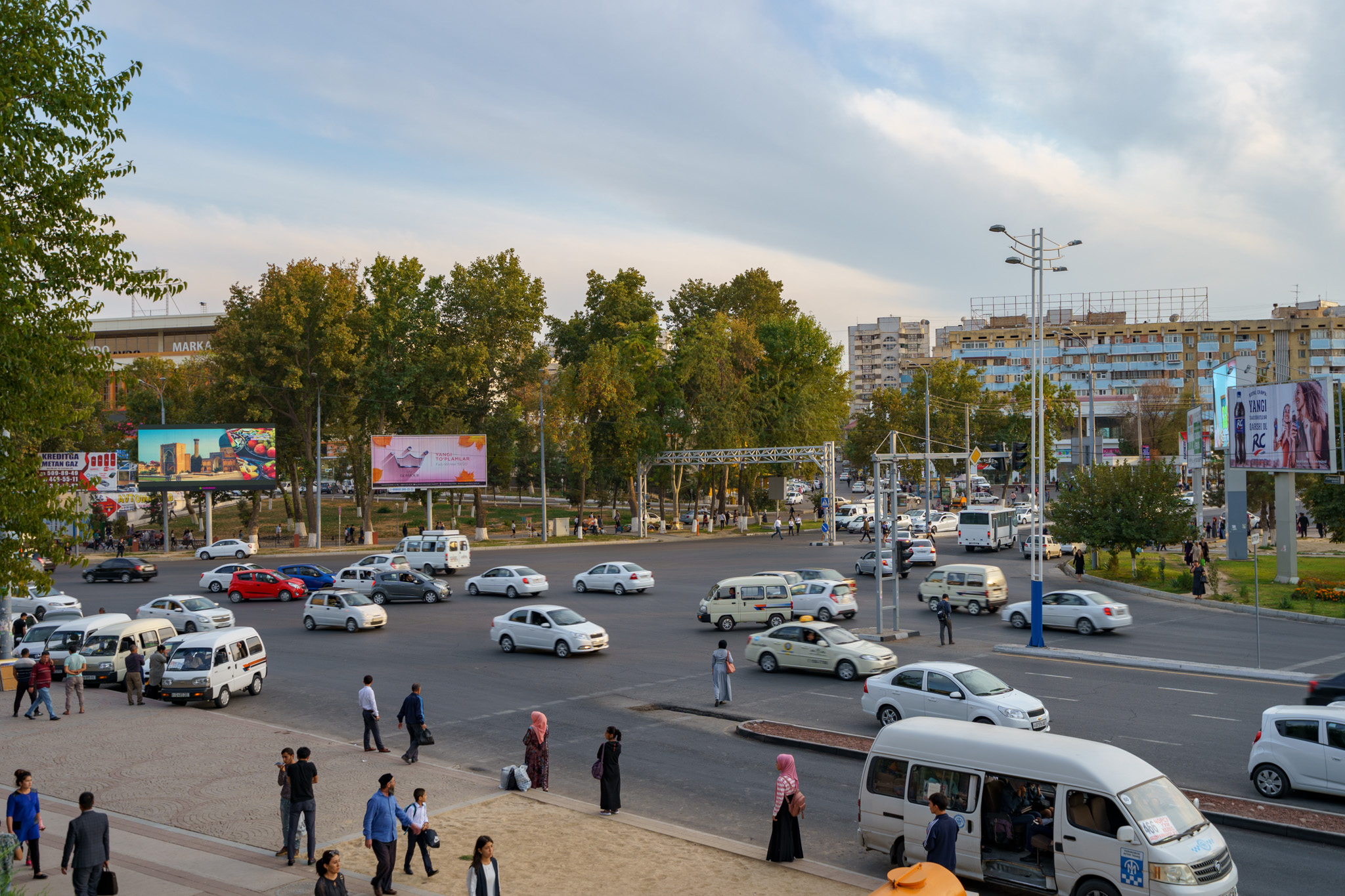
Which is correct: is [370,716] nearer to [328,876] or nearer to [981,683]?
[328,876]

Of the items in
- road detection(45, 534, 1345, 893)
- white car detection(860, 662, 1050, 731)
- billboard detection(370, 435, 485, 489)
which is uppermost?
billboard detection(370, 435, 485, 489)

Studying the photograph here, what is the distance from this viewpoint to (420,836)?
11.4 metres

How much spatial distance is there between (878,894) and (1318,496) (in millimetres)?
41217

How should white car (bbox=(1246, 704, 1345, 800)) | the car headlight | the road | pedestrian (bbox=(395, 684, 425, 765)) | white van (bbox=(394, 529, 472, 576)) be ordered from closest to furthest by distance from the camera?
the car headlight < white car (bbox=(1246, 704, 1345, 800)) < the road < pedestrian (bbox=(395, 684, 425, 765)) < white van (bbox=(394, 529, 472, 576))

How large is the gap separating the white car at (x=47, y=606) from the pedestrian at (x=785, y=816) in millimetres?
27663

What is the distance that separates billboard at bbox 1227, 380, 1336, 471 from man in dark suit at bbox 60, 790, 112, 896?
41580 mm

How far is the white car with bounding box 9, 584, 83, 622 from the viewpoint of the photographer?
31.5 metres

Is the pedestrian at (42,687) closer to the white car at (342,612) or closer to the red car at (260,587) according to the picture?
the white car at (342,612)

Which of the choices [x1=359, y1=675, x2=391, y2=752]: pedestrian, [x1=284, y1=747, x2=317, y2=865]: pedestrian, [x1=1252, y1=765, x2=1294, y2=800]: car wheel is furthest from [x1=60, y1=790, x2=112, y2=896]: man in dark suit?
[x1=1252, y1=765, x2=1294, y2=800]: car wheel

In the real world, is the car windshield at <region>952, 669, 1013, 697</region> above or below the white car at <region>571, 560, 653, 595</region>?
above

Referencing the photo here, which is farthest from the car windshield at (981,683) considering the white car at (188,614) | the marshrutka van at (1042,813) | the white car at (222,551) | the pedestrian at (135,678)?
the white car at (222,551)

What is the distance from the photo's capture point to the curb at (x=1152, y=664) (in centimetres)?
2202

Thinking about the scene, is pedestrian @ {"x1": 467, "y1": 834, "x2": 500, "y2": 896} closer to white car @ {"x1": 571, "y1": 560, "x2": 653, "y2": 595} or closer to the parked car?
white car @ {"x1": 571, "y1": 560, "x2": 653, "y2": 595}

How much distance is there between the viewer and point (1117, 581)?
40.9 meters
